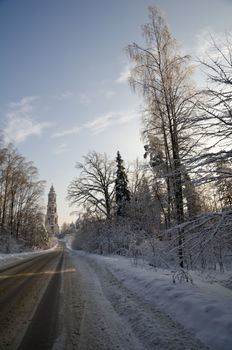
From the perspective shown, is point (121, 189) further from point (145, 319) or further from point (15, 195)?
point (145, 319)

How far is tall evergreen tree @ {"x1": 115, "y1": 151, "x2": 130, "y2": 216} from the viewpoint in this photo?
34750mm

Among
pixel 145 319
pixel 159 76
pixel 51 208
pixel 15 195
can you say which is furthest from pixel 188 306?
pixel 51 208

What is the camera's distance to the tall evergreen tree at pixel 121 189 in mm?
34750


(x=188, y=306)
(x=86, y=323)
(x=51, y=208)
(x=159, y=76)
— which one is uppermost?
(x=51, y=208)

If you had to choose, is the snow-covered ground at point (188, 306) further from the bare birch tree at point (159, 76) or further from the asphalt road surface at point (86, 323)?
the bare birch tree at point (159, 76)

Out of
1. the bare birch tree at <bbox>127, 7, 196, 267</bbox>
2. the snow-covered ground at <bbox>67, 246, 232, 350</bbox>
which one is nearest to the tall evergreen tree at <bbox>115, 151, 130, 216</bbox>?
the bare birch tree at <bbox>127, 7, 196, 267</bbox>

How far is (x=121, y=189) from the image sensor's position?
3647 centimetres

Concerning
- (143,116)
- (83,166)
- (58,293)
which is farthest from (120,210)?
→ (58,293)

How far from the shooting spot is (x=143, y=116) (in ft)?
41.4

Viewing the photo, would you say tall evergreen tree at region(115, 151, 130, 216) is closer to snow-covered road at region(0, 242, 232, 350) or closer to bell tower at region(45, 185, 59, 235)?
snow-covered road at region(0, 242, 232, 350)

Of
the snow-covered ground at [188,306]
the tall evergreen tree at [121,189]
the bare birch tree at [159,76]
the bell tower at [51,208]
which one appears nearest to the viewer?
the snow-covered ground at [188,306]

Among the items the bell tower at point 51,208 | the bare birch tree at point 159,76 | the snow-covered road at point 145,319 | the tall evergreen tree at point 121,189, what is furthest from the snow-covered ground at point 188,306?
the bell tower at point 51,208

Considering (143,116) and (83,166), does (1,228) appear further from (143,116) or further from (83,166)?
(143,116)

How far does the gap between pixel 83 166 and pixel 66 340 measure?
91.2ft
